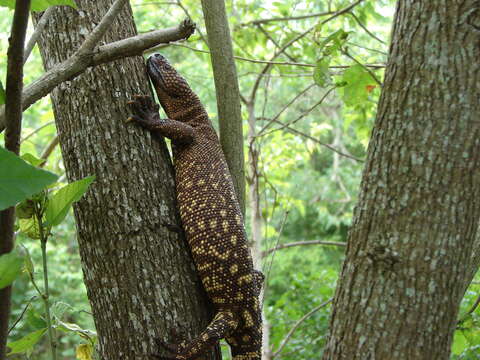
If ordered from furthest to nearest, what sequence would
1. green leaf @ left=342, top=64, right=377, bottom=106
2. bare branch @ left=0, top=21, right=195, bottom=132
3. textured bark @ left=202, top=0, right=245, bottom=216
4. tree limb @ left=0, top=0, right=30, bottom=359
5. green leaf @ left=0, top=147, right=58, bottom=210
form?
green leaf @ left=342, top=64, right=377, bottom=106 → textured bark @ left=202, top=0, right=245, bottom=216 → bare branch @ left=0, top=21, right=195, bottom=132 → tree limb @ left=0, top=0, right=30, bottom=359 → green leaf @ left=0, top=147, right=58, bottom=210

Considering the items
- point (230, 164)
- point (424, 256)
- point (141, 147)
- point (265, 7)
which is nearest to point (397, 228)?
point (424, 256)

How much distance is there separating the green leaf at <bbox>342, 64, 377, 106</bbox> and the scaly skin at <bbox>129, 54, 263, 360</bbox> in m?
0.92

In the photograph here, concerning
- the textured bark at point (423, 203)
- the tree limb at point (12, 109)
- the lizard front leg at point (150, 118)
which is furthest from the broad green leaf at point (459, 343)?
the tree limb at point (12, 109)

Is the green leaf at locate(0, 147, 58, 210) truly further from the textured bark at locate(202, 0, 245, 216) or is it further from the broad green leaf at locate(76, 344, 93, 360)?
the textured bark at locate(202, 0, 245, 216)

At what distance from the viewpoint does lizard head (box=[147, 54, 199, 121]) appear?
10.7 feet

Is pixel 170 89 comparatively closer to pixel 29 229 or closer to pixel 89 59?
pixel 29 229

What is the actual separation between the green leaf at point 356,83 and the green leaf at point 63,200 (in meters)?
2.30

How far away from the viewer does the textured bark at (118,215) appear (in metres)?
2.14

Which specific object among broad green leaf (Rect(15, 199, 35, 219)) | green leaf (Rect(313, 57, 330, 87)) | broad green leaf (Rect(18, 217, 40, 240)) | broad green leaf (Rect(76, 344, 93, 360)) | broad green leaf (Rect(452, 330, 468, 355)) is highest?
green leaf (Rect(313, 57, 330, 87))

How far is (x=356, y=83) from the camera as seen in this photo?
3.27 metres

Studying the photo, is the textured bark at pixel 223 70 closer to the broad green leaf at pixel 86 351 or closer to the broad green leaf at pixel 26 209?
the broad green leaf at pixel 86 351

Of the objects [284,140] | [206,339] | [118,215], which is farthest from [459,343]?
[284,140]

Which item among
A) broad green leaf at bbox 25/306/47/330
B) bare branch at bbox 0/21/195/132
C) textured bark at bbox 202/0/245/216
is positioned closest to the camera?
bare branch at bbox 0/21/195/132

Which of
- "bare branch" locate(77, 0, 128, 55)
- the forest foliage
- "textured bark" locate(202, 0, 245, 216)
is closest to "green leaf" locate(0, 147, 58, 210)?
the forest foliage
